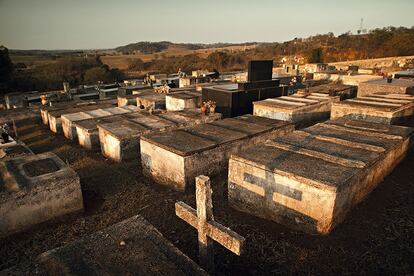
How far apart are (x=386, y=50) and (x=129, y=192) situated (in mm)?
57115

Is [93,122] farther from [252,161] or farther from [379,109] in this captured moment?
[379,109]

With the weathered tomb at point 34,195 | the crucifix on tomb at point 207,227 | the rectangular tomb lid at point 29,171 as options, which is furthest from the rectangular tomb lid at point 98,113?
the crucifix on tomb at point 207,227

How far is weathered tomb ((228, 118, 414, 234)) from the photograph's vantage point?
5.80 metres

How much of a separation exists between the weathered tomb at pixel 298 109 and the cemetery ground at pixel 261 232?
5.33 meters

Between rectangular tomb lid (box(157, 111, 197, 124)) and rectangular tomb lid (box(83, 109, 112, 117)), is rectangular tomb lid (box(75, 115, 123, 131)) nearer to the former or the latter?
rectangular tomb lid (box(83, 109, 112, 117))

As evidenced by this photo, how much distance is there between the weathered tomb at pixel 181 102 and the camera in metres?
16.3

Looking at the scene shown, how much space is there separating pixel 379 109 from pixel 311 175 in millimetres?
7654

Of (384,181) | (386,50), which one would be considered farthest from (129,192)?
(386,50)

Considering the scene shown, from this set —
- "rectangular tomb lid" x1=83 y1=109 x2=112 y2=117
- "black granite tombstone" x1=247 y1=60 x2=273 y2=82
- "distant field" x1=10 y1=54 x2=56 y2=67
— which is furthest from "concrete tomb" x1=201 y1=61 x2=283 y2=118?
"distant field" x1=10 y1=54 x2=56 y2=67

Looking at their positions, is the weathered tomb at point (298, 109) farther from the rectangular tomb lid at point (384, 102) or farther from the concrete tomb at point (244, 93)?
the rectangular tomb lid at point (384, 102)

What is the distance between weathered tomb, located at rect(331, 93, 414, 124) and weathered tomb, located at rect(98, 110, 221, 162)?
230 inches

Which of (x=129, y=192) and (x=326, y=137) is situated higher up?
(x=326, y=137)

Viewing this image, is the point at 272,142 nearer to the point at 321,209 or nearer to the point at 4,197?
the point at 321,209

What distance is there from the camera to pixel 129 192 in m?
8.48
